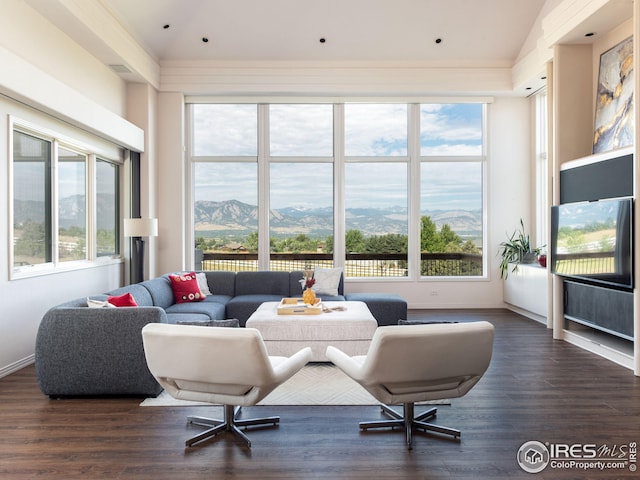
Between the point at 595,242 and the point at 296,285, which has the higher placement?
the point at 595,242

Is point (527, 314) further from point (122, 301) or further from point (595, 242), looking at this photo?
point (122, 301)

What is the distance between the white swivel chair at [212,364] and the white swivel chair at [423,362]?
57cm

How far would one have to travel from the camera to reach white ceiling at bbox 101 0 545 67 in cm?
657

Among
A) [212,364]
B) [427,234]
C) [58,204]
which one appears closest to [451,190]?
[427,234]

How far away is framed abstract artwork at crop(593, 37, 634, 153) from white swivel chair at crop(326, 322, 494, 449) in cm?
339

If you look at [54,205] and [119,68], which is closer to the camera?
[54,205]

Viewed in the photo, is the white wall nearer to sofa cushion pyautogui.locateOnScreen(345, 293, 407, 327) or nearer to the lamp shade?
the lamp shade

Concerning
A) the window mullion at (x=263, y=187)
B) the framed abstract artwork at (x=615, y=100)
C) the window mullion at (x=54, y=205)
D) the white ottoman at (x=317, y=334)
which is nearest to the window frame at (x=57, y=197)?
the window mullion at (x=54, y=205)

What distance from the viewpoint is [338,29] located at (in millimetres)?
6953

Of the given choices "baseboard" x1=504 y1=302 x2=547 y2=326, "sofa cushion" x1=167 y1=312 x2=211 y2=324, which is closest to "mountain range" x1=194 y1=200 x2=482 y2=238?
"baseboard" x1=504 y1=302 x2=547 y2=326

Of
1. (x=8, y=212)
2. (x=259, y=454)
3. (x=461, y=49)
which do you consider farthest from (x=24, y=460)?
(x=461, y=49)

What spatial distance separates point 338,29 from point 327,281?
366cm

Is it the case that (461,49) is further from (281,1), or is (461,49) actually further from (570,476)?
(570,476)

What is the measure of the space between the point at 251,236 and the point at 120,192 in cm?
215
